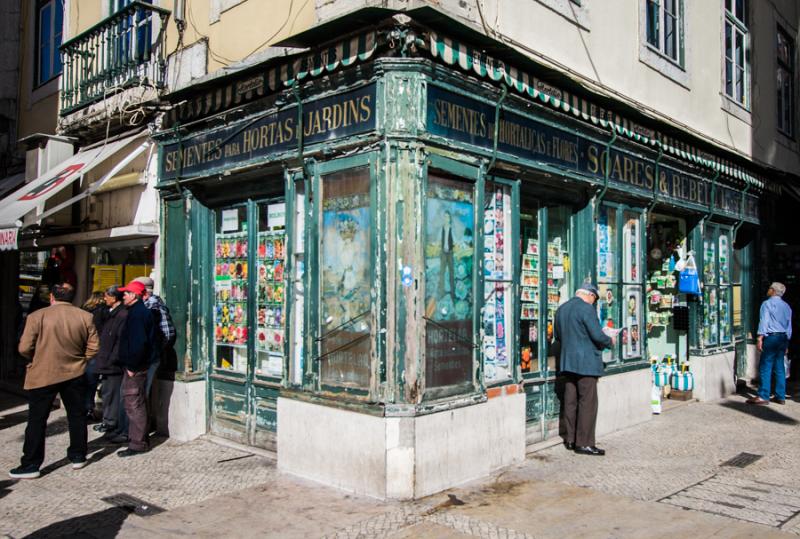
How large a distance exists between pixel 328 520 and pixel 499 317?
2.80 metres

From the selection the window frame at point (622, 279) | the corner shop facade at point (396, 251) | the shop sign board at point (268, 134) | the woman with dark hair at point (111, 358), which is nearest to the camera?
the corner shop facade at point (396, 251)

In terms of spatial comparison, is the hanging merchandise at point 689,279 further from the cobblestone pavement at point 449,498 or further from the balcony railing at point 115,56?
the balcony railing at point 115,56

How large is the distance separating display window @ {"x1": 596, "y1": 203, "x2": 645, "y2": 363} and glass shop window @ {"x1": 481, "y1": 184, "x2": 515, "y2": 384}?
191cm

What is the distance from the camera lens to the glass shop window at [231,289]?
25.9ft

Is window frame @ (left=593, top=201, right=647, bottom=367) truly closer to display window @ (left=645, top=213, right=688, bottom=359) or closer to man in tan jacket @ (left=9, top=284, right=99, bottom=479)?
display window @ (left=645, top=213, right=688, bottom=359)

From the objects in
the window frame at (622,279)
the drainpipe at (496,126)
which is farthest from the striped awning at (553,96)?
the window frame at (622,279)

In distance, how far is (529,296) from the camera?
772cm

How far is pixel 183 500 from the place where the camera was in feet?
19.1

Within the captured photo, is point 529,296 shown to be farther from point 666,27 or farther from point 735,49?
point 735,49

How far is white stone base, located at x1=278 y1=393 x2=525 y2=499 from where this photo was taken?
5.62m

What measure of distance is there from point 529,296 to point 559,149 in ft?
5.27

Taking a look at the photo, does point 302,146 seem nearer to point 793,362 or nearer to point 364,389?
point 364,389

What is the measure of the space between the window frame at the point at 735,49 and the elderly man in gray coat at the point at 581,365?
21.1 ft

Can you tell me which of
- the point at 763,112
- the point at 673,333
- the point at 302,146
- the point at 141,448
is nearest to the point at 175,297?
the point at 141,448
